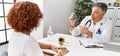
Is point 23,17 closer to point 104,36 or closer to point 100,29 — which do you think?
point 104,36

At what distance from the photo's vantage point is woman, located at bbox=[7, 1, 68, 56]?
1100 mm

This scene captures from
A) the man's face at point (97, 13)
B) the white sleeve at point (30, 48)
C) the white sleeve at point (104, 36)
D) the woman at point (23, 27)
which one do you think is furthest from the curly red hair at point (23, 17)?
the man's face at point (97, 13)

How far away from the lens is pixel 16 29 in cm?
115

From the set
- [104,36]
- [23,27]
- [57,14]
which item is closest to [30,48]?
[23,27]

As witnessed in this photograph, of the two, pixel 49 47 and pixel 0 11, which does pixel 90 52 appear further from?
pixel 0 11

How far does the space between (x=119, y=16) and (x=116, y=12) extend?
0.37ft

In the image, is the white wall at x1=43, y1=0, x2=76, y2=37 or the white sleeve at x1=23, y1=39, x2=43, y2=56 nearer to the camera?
the white sleeve at x1=23, y1=39, x2=43, y2=56

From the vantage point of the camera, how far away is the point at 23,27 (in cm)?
113

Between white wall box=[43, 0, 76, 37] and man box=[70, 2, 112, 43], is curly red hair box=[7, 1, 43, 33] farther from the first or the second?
white wall box=[43, 0, 76, 37]

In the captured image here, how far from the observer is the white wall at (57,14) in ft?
9.41

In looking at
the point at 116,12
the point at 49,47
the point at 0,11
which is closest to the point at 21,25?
the point at 49,47

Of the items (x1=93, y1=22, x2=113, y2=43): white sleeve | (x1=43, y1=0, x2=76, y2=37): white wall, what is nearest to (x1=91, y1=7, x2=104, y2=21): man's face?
(x1=93, y1=22, x2=113, y2=43): white sleeve

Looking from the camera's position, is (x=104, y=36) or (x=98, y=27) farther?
(x=98, y=27)

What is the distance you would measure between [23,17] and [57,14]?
2.15 metres
